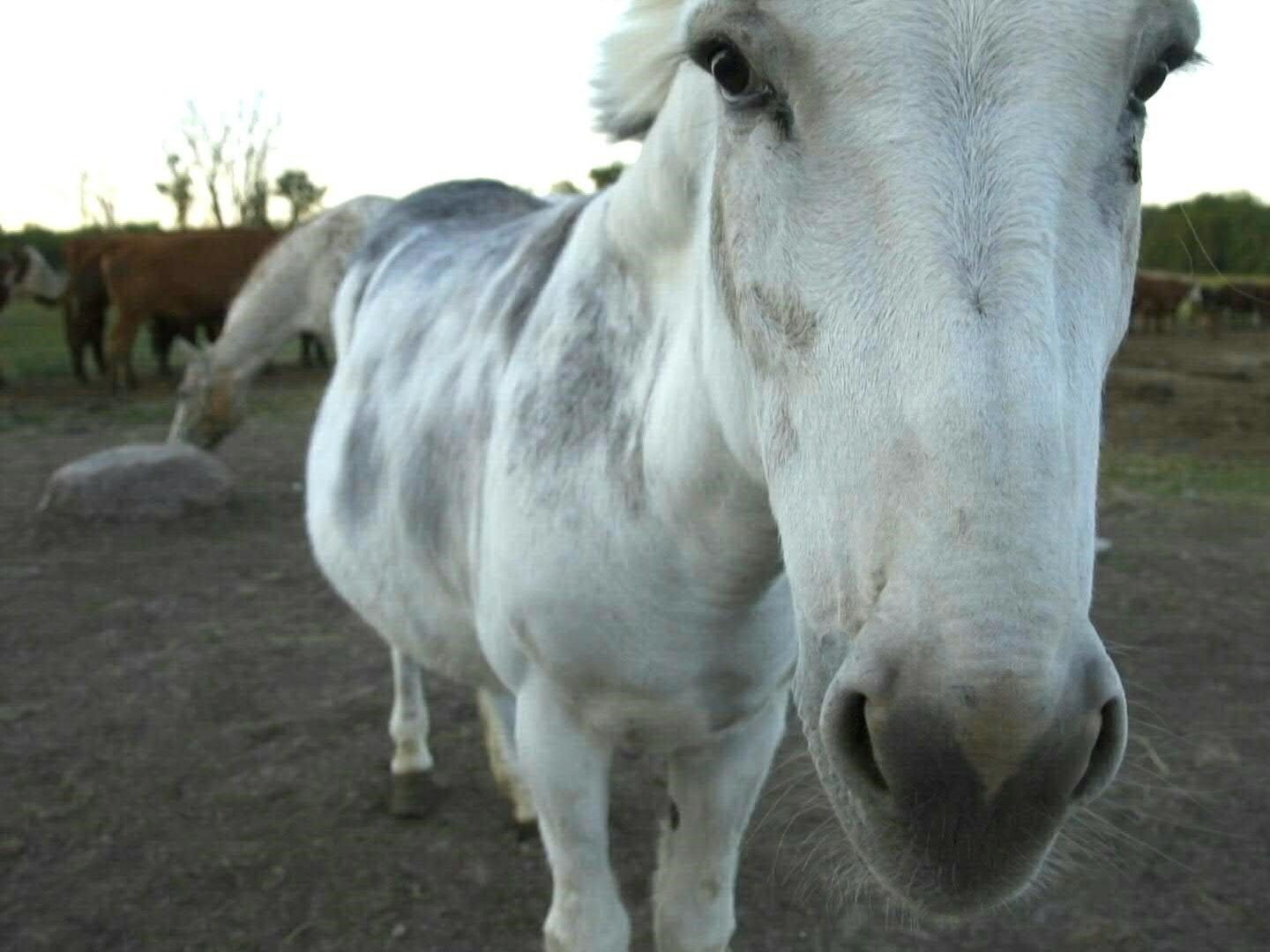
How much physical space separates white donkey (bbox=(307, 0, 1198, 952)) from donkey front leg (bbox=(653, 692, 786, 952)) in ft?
0.42

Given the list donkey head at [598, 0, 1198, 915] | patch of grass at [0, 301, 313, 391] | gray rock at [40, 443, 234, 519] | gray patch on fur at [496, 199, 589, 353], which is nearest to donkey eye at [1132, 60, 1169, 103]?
donkey head at [598, 0, 1198, 915]

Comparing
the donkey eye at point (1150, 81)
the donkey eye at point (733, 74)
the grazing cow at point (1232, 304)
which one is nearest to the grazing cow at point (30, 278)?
the donkey eye at point (733, 74)

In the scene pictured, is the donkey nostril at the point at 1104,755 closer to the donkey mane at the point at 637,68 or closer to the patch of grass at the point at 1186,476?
the donkey mane at the point at 637,68

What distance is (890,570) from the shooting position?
950 millimetres

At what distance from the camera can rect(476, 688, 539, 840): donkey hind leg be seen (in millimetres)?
2633

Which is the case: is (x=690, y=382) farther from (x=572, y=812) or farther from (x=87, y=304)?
(x=87, y=304)

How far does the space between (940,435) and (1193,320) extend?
1351 inches

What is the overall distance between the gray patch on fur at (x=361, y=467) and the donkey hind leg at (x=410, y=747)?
0.69 m

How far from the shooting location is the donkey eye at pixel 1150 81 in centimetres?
115

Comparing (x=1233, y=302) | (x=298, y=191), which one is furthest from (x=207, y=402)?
(x=1233, y=302)

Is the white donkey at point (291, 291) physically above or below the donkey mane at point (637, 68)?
below

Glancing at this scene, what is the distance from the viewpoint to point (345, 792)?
3.36 metres

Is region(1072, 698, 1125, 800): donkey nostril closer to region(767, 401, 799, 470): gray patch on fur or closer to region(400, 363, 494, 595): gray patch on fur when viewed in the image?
region(767, 401, 799, 470): gray patch on fur

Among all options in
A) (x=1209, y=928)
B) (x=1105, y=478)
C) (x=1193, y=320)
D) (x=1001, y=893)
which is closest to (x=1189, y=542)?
(x=1105, y=478)
